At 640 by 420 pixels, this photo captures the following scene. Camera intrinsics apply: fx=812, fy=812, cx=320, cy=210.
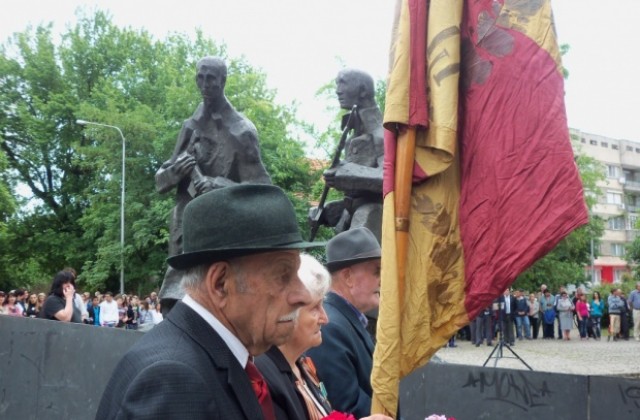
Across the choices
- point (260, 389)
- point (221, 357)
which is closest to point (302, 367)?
point (260, 389)

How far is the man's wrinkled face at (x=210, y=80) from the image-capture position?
6863 mm

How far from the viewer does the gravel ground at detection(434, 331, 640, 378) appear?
16109mm

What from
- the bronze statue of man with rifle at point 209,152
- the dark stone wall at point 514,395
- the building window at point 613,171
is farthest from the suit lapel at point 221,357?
the building window at point 613,171

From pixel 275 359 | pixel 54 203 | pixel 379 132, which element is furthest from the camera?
pixel 54 203

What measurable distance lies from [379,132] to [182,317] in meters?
5.36

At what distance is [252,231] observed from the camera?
91.3 inches

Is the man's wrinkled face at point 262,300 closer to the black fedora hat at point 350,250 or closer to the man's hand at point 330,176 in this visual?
the black fedora hat at point 350,250

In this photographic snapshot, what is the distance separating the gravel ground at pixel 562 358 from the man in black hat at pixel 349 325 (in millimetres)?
9646

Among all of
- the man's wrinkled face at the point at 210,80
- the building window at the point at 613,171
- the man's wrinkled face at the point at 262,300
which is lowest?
the man's wrinkled face at the point at 262,300

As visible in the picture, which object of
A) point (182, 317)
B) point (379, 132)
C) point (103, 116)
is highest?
point (103, 116)

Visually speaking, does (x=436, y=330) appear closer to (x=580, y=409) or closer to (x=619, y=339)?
(x=580, y=409)

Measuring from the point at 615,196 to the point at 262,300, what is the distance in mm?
96511

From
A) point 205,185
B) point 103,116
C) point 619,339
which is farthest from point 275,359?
point 103,116

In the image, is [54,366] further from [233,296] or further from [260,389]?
[233,296]
